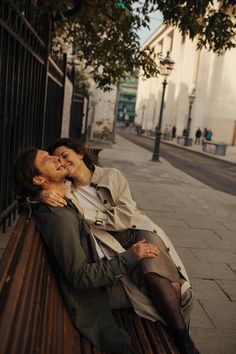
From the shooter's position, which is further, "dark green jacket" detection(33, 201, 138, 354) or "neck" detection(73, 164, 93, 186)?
"neck" detection(73, 164, 93, 186)

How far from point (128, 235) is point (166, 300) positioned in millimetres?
580

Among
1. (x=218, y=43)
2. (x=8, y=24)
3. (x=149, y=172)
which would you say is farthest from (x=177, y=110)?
(x=8, y=24)

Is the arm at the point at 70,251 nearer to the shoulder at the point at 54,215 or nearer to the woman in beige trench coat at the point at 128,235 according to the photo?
the shoulder at the point at 54,215

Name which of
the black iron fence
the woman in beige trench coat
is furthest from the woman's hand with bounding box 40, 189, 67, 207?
the black iron fence

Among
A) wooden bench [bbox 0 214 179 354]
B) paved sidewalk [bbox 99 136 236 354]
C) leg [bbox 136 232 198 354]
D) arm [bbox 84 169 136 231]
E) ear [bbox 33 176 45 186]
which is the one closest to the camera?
wooden bench [bbox 0 214 179 354]

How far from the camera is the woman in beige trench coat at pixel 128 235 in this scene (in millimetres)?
2223

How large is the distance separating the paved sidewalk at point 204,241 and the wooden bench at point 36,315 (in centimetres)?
91

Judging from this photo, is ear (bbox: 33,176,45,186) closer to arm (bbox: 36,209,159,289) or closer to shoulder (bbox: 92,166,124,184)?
arm (bbox: 36,209,159,289)

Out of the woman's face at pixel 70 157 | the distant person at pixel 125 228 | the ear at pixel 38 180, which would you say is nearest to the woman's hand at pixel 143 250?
the distant person at pixel 125 228

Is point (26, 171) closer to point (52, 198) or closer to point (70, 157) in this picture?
point (52, 198)

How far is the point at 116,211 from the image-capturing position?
8.50 ft

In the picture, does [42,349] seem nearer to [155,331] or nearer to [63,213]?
[63,213]

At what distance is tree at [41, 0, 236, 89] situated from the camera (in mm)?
6602

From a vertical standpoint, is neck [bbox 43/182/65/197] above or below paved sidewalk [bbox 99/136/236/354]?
above
